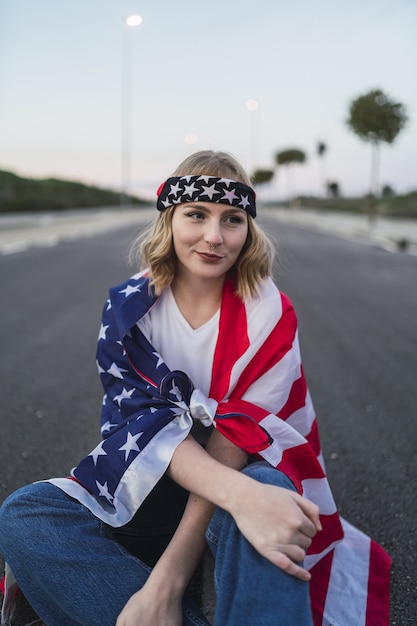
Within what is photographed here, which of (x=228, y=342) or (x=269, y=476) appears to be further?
(x=228, y=342)

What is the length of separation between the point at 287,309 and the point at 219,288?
0.27 metres

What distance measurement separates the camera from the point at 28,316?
258 inches

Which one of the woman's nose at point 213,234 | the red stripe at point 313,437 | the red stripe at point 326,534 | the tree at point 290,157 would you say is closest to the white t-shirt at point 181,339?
the woman's nose at point 213,234

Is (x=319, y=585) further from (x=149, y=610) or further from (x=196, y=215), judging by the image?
(x=196, y=215)

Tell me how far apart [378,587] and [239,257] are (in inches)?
48.6

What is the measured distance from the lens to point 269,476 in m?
1.54

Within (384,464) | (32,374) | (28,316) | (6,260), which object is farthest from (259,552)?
(6,260)

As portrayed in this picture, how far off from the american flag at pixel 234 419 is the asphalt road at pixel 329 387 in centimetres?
20

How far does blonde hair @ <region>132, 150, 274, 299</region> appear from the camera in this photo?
79.7 inches

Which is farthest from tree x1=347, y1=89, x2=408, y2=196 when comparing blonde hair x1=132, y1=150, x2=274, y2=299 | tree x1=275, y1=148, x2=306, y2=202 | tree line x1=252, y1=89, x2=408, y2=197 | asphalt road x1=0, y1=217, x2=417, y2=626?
tree x1=275, y1=148, x2=306, y2=202

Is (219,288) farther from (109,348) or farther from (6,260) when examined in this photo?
(6,260)

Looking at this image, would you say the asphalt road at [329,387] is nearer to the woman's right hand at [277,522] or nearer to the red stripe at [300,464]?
the red stripe at [300,464]

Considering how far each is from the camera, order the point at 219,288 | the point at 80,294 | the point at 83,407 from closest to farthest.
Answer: the point at 219,288 < the point at 83,407 < the point at 80,294

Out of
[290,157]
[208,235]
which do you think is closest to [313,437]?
[208,235]
